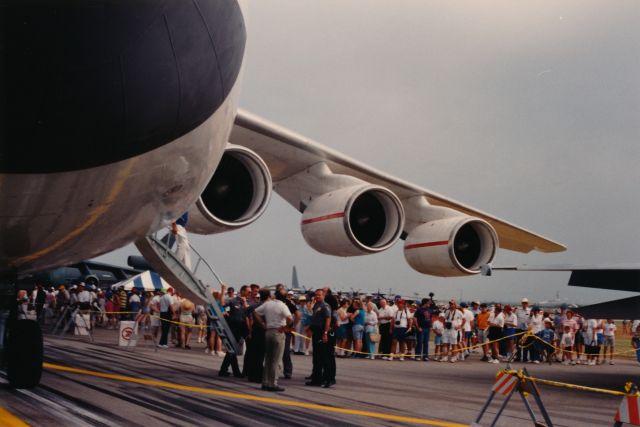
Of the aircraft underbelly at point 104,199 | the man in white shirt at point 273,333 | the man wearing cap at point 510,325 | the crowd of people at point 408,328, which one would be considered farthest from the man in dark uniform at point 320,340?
the man wearing cap at point 510,325

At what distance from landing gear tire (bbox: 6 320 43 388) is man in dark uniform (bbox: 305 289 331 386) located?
12.7 feet

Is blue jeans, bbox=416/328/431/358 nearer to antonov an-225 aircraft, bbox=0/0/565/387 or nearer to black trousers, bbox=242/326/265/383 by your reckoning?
black trousers, bbox=242/326/265/383

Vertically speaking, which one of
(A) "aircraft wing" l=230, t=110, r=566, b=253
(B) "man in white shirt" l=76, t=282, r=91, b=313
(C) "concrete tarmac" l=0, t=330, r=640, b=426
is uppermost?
(A) "aircraft wing" l=230, t=110, r=566, b=253

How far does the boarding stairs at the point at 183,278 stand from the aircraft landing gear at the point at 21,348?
223 cm

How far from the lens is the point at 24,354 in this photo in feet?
25.8

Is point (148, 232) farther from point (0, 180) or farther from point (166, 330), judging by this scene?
point (166, 330)

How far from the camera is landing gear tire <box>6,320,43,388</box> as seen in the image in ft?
25.2

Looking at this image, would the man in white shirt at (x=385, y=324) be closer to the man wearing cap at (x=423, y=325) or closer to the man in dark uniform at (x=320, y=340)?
the man wearing cap at (x=423, y=325)

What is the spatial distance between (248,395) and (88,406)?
7.24 ft

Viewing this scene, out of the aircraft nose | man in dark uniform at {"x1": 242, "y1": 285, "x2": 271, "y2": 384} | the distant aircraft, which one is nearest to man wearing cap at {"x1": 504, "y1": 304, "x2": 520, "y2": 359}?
the distant aircraft

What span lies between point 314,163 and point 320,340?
2520 mm

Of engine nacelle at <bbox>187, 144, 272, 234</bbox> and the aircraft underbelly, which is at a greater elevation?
engine nacelle at <bbox>187, 144, 272, 234</bbox>

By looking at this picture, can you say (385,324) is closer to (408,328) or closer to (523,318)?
(408,328)

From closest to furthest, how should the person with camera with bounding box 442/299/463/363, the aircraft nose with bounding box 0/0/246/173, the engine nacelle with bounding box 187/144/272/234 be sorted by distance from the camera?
the aircraft nose with bounding box 0/0/246/173 → the engine nacelle with bounding box 187/144/272/234 → the person with camera with bounding box 442/299/463/363
